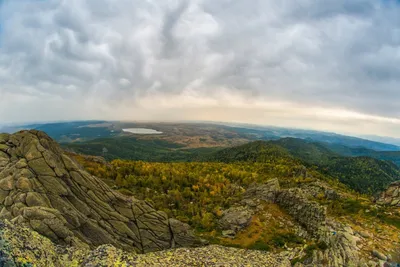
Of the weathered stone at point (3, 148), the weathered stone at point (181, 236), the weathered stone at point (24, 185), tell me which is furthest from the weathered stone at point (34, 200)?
the weathered stone at point (181, 236)

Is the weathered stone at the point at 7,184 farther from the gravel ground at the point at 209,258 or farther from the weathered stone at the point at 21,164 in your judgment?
the gravel ground at the point at 209,258

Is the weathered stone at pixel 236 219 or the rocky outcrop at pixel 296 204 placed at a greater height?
the rocky outcrop at pixel 296 204

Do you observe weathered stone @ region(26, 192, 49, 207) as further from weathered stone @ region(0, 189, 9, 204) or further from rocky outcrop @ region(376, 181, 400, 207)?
rocky outcrop @ region(376, 181, 400, 207)

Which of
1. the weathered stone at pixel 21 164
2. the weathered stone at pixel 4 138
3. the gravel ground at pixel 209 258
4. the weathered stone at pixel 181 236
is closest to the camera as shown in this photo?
the gravel ground at pixel 209 258

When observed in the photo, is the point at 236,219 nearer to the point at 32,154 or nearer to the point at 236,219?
the point at 236,219

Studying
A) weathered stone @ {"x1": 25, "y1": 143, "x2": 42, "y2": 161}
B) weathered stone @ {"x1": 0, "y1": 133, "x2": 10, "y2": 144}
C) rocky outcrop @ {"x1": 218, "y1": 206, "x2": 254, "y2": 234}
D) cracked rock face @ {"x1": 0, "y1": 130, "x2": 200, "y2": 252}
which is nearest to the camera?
cracked rock face @ {"x1": 0, "y1": 130, "x2": 200, "y2": 252}

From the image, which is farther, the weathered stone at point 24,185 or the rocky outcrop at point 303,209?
the rocky outcrop at point 303,209

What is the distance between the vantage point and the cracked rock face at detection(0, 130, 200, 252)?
64.6 ft

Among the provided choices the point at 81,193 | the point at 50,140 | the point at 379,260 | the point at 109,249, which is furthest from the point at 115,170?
the point at 379,260

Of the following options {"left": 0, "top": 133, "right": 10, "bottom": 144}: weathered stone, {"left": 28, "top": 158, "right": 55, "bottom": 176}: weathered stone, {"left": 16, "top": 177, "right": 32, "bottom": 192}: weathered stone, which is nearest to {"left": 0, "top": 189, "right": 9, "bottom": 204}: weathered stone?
{"left": 16, "top": 177, "right": 32, "bottom": 192}: weathered stone

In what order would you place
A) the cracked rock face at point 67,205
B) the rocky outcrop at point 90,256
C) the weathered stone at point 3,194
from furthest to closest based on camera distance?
the weathered stone at point 3,194
the cracked rock face at point 67,205
the rocky outcrop at point 90,256

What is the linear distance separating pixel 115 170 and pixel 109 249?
2022 inches

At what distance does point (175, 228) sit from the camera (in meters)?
29.7

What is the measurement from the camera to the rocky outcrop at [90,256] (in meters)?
12.7
